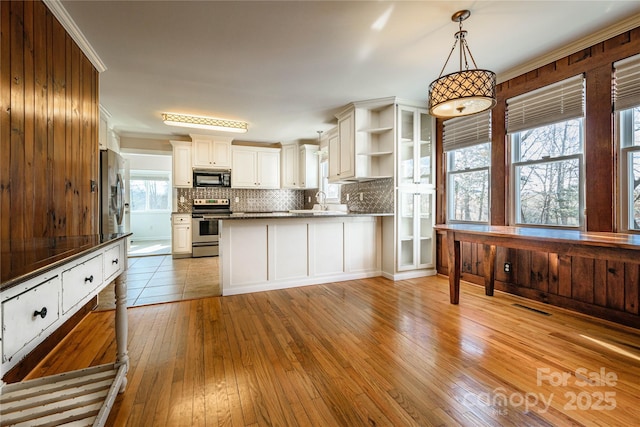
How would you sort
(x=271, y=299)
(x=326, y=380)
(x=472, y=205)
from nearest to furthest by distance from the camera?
(x=326, y=380), (x=271, y=299), (x=472, y=205)

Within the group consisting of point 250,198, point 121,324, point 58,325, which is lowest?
point 121,324

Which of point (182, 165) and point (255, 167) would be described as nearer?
point (182, 165)

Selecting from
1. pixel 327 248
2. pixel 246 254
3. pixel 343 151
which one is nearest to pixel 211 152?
pixel 343 151

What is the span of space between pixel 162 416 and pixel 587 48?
4.20 metres

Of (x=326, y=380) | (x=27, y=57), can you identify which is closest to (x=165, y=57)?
(x=27, y=57)

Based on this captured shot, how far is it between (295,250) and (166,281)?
1.86m

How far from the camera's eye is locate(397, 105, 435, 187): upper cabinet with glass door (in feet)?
12.8

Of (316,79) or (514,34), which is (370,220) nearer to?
(316,79)

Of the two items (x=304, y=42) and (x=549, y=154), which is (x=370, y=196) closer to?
(x=549, y=154)

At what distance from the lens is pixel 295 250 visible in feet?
11.8

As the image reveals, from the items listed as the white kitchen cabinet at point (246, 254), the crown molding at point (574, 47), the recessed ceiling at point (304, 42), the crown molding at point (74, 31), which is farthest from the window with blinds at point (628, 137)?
the crown molding at point (74, 31)

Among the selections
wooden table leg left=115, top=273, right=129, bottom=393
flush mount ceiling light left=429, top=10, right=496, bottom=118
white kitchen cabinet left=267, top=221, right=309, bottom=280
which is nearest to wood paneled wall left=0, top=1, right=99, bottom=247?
wooden table leg left=115, top=273, right=129, bottom=393

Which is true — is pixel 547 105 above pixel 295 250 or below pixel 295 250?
above

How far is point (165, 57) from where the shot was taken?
2701 millimetres
